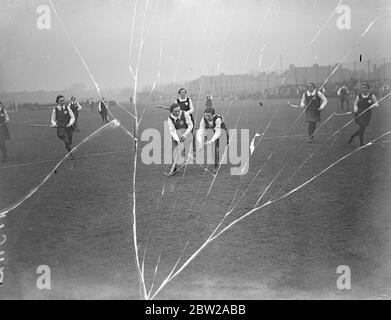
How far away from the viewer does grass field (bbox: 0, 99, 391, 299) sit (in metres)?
3.67

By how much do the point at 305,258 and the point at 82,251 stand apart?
2.51 metres

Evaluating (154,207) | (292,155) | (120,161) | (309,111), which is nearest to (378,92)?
(309,111)

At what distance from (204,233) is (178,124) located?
3603mm

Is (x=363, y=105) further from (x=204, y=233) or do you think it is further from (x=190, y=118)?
(x=204, y=233)

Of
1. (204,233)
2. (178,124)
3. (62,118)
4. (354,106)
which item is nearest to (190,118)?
(178,124)

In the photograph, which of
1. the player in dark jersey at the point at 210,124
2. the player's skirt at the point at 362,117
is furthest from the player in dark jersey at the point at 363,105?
Answer: the player in dark jersey at the point at 210,124

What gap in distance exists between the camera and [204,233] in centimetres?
471

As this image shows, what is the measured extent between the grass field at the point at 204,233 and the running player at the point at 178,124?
754 mm

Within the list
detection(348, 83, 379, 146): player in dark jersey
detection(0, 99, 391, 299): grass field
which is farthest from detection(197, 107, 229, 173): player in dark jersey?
detection(348, 83, 379, 146): player in dark jersey

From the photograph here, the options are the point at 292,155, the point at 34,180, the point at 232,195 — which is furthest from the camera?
the point at 292,155

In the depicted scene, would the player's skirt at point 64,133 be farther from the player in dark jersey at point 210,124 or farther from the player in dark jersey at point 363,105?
the player in dark jersey at point 363,105

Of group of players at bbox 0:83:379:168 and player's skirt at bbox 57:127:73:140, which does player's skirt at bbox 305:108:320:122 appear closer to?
group of players at bbox 0:83:379:168

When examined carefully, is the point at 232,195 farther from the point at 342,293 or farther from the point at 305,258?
the point at 342,293
